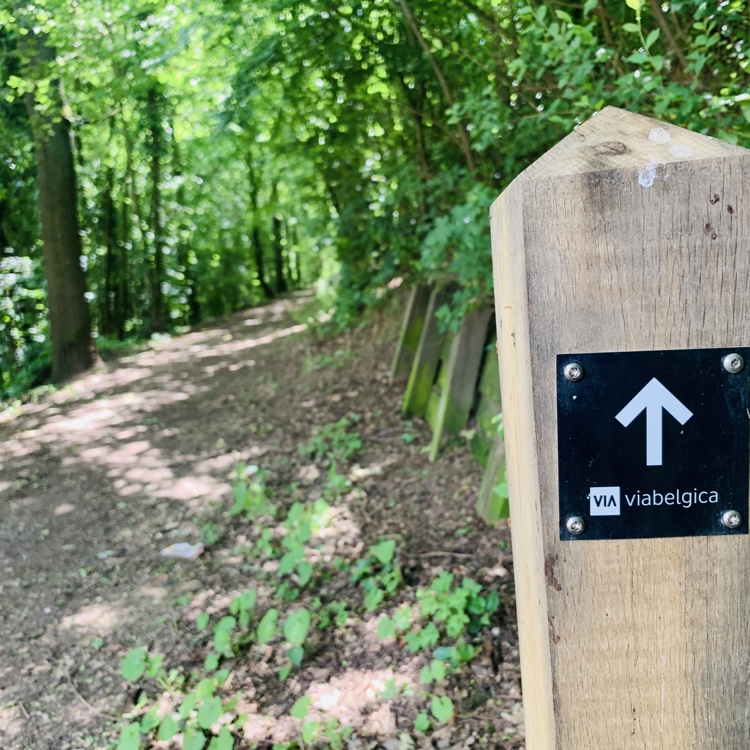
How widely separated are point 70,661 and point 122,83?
195 inches

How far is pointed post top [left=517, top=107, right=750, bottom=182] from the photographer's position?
1064 millimetres

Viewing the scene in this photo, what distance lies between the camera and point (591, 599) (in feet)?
3.73

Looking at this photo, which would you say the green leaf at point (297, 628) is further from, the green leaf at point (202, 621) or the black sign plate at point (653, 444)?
the black sign plate at point (653, 444)

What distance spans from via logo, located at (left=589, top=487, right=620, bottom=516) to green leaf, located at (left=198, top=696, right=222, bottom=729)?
2.23 m

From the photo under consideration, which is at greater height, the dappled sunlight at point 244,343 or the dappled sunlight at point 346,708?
the dappled sunlight at point 244,343

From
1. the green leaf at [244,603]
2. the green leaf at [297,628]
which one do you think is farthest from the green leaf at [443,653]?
the green leaf at [244,603]

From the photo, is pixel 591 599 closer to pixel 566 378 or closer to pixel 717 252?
pixel 566 378

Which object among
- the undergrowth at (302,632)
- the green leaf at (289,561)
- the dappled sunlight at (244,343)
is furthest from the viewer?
the dappled sunlight at (244,343)

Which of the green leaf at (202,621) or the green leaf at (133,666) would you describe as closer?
the green leaf at (133,666)

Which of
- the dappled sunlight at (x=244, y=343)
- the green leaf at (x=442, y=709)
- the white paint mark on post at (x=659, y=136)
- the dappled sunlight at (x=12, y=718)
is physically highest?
the white paint mark on post at (x=659, y=136)

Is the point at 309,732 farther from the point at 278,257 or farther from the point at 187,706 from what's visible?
the point at 278,257

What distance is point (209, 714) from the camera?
277cm

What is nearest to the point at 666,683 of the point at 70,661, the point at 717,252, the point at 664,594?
the point at 664,594

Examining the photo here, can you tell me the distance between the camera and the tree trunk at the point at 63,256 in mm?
9422
